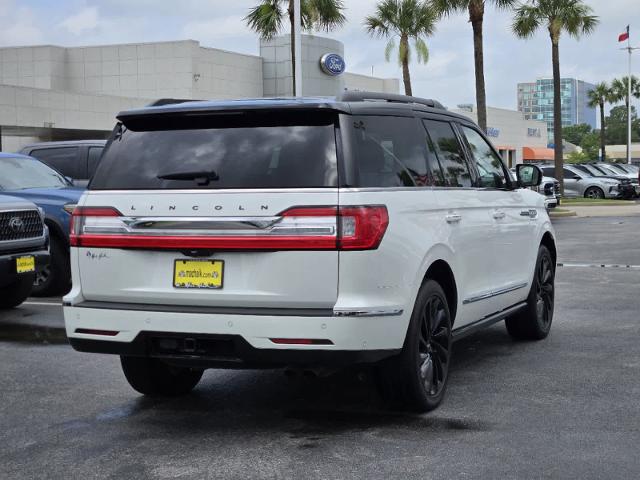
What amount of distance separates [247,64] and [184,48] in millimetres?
4291

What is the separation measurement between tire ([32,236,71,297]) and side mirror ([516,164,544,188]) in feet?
19.8

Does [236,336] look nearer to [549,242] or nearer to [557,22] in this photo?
[549,242]

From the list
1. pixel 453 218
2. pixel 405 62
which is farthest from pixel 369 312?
pixel 405 62

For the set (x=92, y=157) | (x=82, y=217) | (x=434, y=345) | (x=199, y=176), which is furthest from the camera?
(x=92, y=157)

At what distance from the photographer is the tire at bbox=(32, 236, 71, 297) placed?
40.3 ft

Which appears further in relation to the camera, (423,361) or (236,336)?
(423,361)

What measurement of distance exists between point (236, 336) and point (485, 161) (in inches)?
119

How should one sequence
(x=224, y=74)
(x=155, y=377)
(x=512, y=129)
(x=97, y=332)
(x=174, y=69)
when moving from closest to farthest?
(x=97, y=332) → (x=155, y=377) → (x=174, y=69) → (x=224, y=74) → (x=512, y=129)

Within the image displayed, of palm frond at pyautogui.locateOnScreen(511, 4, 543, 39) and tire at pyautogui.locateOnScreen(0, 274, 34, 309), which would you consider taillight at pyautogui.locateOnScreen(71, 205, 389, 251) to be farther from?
palm frond at pyautogui.locateOnScreen(511, 4, 543, 39)

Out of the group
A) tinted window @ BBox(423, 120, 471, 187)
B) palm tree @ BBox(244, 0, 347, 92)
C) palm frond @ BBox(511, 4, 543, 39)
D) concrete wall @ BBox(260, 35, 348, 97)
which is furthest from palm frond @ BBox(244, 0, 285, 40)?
tinted window @ BBox(423, 120, 471, 187)

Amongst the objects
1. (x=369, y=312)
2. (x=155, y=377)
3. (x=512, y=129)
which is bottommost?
(x=155, y=377)

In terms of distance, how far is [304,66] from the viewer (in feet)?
182

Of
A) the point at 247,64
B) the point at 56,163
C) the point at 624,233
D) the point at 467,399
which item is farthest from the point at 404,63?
the point at 467,399

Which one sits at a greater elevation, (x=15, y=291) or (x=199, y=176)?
(x=199, y=176)
